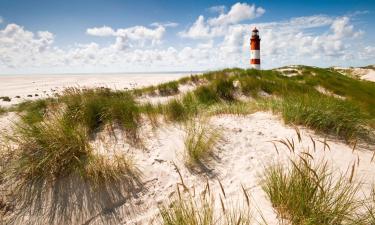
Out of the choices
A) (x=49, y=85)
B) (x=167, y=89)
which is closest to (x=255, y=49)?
(x=167, y=89)

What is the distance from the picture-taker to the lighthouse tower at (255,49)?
13930 mm

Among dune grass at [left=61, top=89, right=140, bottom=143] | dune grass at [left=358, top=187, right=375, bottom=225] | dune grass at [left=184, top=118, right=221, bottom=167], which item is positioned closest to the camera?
dune grass at [left=358, top=187, right=375, bottom=225]

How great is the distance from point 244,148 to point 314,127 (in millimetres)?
1561

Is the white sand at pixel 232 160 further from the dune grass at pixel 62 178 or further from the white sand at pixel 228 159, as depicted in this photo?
the dune grass at pixel 62 178

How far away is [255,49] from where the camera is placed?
13992 millimetres

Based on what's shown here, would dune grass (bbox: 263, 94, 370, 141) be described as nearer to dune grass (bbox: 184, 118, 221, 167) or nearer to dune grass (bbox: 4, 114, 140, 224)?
dune grass (bbox: 184, 118, 221, 167)

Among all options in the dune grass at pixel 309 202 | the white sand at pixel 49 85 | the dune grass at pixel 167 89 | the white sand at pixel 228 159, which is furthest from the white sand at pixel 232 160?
the dune grass at pixel 167 89

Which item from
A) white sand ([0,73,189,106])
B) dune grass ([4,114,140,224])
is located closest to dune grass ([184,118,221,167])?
dune grass ([4,114,140,224])

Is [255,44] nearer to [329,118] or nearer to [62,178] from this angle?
[329,118]

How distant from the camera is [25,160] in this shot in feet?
9.77

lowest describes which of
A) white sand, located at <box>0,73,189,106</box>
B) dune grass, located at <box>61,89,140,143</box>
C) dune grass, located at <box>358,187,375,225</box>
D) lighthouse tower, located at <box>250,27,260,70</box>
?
white sand, located at <box>0,73,189,106</box>

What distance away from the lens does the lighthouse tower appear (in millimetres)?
13930

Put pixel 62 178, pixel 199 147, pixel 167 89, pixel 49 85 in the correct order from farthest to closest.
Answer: pixel 49 85 → pixel 167 89 → pixel 199 147 → pixel 62 178

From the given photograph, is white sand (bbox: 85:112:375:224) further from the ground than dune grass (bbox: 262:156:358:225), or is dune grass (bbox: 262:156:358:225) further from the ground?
dune grass (bbox: 262:156:358:225)
